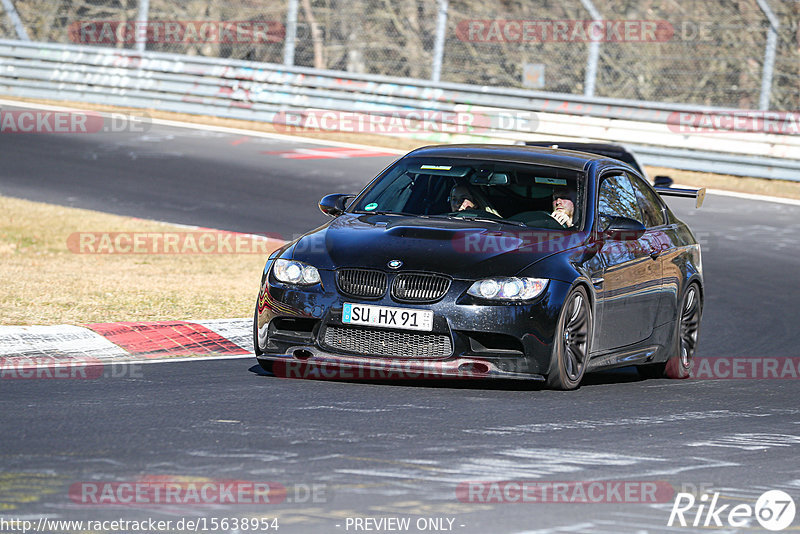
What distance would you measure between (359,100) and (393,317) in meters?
16.9

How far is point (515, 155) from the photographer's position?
9344mm

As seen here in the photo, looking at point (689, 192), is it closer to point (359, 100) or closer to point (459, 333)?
point (459, 333)

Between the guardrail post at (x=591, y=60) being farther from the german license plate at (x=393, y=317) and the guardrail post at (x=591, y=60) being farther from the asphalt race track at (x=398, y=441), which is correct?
the german license plate at (x=393, y=317)

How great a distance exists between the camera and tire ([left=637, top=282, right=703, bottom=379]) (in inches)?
388

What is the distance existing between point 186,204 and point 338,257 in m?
9.70

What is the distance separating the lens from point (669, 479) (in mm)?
5949

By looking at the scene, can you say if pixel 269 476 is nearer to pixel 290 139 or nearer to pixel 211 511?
pixel 211 511

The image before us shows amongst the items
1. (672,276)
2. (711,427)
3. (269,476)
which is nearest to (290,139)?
(672,276)

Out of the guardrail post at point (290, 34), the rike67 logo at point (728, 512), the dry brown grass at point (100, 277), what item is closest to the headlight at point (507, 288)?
the rike67 logo at point (728, 512)

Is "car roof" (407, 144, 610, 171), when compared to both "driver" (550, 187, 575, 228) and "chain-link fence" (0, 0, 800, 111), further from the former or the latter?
"chain-link fence" (0, 0, 800, 111)

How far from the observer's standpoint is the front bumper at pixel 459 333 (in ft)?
25.7

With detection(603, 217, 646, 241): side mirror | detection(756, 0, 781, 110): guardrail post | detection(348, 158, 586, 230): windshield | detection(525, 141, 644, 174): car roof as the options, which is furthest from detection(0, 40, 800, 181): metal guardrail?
detection(348, 158, 586, 230): windshield

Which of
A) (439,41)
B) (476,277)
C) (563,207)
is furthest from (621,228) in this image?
(439,41)

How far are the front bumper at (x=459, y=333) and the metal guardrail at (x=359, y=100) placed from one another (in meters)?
14.5
